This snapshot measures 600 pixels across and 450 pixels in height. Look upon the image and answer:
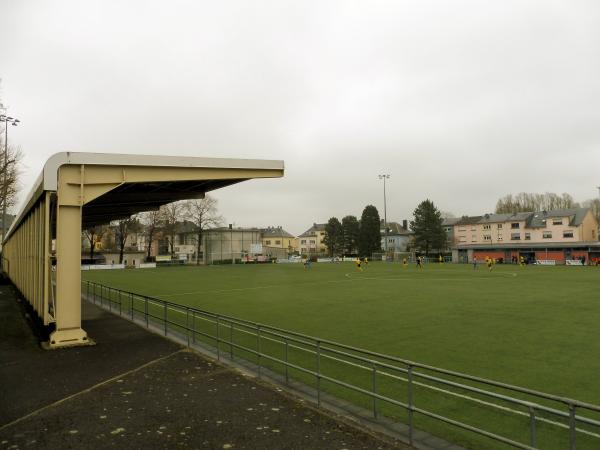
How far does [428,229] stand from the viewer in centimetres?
8706

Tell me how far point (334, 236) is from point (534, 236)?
50.3 metres

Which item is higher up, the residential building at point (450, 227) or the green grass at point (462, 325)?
the residential building at point (450, 227)

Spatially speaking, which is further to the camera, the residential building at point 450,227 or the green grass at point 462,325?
the residential building at point 450,227

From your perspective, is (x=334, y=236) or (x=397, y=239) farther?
(x=397, y=239)

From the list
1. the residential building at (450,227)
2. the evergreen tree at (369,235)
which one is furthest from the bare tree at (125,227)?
the residential building at (450,227)

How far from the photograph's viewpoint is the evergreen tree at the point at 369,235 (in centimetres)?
9819

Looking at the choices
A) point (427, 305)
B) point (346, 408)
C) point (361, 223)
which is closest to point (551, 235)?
point (361, 223)

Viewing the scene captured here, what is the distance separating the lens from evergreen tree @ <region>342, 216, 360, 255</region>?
109 meters

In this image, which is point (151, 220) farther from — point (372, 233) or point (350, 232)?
point (350, 232)

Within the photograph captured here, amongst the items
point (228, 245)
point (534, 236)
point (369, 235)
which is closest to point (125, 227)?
point (228, 245)

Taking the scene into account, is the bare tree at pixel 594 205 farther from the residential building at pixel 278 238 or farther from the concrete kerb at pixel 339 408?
the concrete kerb at pixel 339 408

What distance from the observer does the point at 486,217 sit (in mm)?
89625

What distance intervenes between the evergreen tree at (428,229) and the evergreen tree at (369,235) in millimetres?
11750

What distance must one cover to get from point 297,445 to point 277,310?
13.4m
